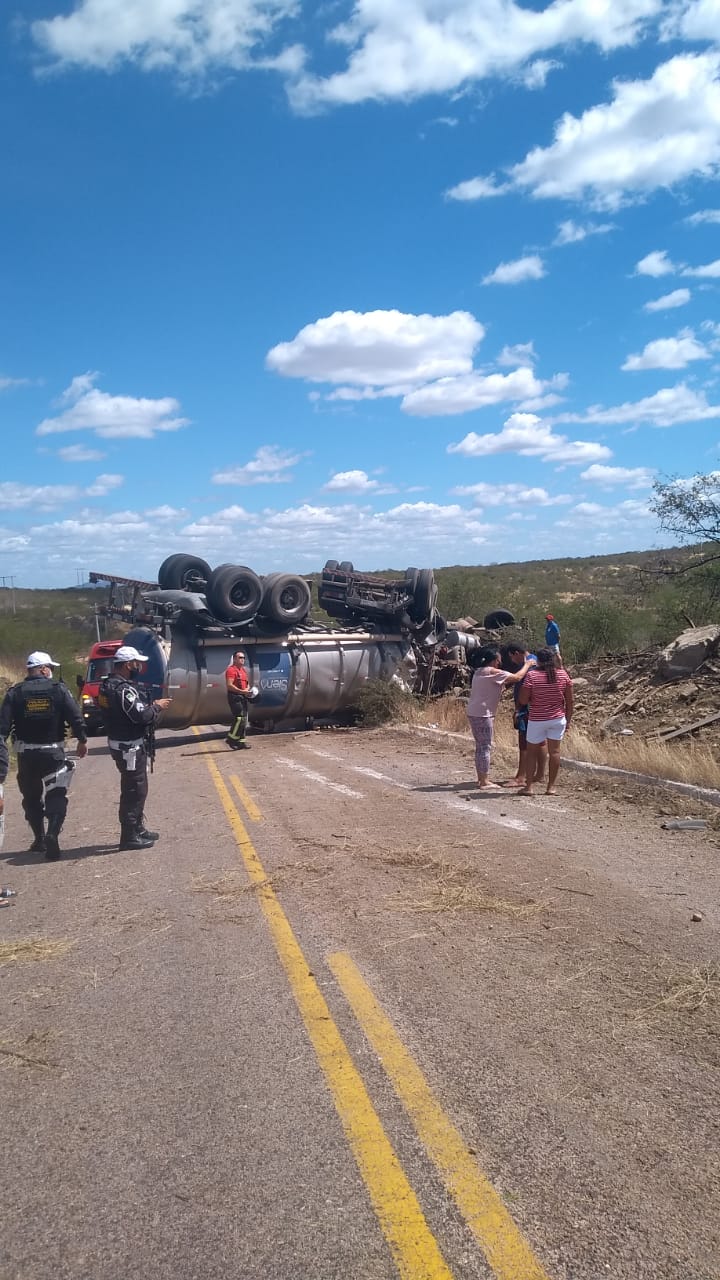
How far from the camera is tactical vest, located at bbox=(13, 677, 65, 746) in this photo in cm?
831

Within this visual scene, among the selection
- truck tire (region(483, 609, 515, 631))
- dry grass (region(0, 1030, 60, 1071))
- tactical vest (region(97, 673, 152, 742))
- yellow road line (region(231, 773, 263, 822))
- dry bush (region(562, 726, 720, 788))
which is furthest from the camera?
truck tire (region(483, 609, 515, 631))

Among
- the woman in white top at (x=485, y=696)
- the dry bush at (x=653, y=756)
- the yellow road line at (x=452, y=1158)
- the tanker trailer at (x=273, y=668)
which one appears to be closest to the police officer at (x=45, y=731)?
the yellow road line at (x=452, y=1158)

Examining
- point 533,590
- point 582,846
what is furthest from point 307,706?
point 533,590

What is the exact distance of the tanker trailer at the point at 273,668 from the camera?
1723 centimetres

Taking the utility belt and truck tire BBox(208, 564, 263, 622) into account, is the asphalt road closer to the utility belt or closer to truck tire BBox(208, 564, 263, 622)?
the utility belt

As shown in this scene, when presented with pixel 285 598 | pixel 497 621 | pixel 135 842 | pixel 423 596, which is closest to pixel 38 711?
pixel 135 842

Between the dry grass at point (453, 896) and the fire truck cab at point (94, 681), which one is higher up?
the fire truck cab at point (94, 681)

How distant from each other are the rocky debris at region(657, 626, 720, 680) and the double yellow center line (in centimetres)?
1218

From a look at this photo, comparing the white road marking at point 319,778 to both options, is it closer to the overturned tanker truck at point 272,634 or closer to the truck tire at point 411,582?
the overturned tanker truck at point 272,634

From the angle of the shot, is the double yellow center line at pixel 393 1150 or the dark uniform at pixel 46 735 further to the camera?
the dark uniform at pixel 46 735

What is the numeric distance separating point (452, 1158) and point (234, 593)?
591 inches

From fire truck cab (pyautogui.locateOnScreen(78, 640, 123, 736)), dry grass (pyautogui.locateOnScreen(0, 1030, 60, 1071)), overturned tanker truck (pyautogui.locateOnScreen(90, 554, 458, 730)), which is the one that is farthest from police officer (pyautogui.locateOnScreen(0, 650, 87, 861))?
fire truck cab (pyautogui.locateOnScreen(78, 640, 123, 736))

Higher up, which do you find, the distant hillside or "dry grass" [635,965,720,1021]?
the distant hillside

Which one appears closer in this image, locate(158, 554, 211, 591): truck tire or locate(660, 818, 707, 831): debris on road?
locate(660, 818, 707, 831): debris on road
